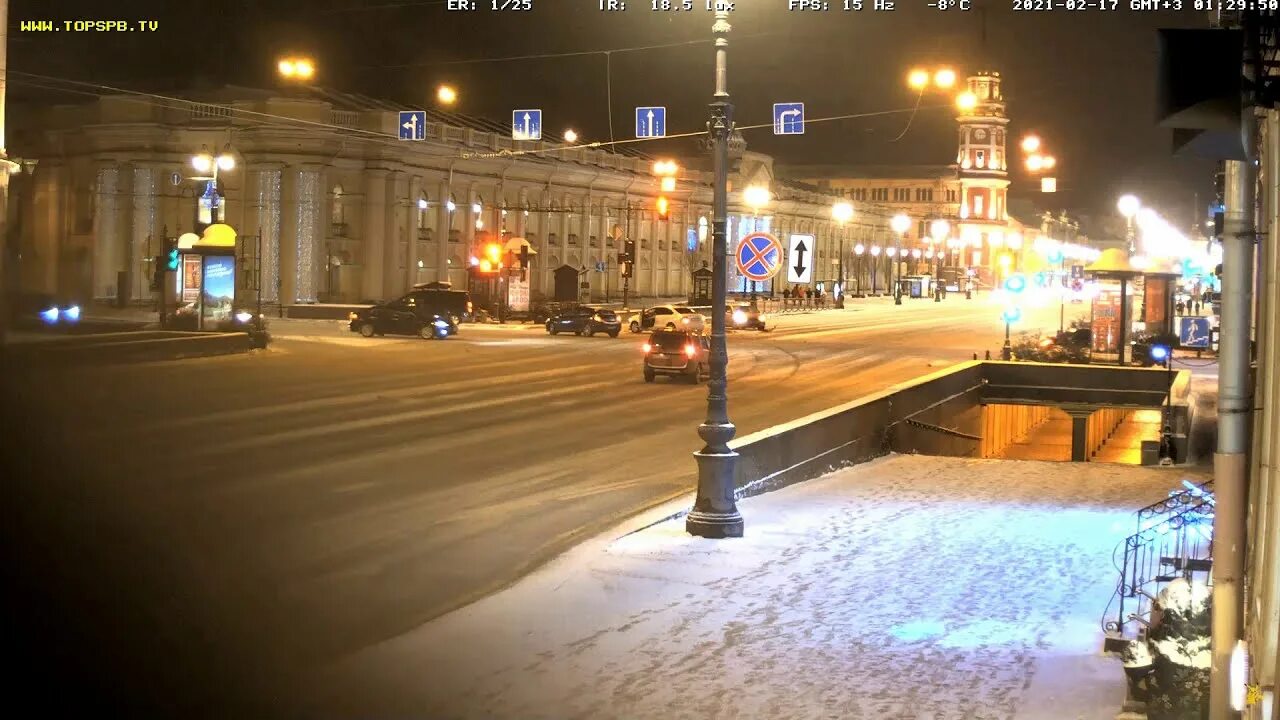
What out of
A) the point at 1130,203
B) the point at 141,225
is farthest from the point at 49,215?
the point at 1130,203

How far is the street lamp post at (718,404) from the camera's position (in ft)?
46.5

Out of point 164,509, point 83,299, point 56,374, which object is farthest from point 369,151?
point 164,509

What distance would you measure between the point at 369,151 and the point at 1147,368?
51353 millimetres

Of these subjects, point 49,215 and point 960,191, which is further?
point 960,191

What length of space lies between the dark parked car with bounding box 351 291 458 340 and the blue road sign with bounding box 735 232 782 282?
3792 centimetres

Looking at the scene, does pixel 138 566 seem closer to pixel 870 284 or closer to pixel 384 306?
pixel 384 306

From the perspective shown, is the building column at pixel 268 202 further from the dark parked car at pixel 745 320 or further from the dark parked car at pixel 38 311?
the dark parked car at pixel 745 320

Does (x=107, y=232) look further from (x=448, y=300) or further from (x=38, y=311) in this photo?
(x=38, y=311)

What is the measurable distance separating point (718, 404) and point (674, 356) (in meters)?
20.9

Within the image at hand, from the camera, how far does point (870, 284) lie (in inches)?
5546

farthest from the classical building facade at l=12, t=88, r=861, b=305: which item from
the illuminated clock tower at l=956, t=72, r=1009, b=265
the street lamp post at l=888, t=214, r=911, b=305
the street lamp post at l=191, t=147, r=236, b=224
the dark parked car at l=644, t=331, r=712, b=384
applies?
the illuminated clock tower at l=956, t=72, r=1009, b=265

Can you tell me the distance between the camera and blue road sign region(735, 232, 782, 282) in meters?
16.6

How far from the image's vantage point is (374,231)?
7850 cm

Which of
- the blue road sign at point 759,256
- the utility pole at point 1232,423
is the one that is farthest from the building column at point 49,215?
the utility pole at point 1232,423
